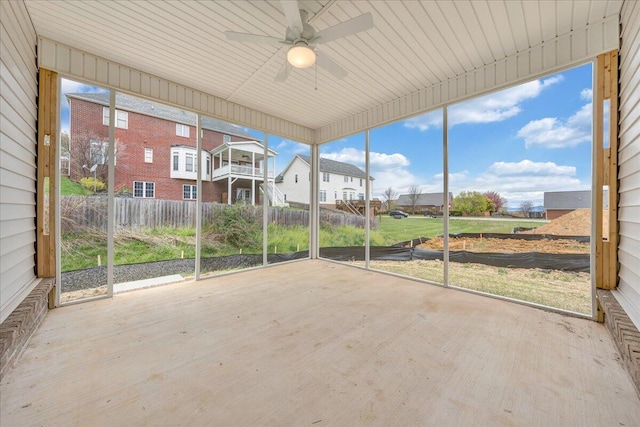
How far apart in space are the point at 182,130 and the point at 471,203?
15.1ft

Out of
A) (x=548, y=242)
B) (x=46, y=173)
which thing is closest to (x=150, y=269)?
(x=46, y=173)

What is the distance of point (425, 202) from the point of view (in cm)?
413

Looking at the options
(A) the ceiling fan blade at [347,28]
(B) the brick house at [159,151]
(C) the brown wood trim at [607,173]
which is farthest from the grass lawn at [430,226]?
(A) the ceiling fan blade at [347,28]

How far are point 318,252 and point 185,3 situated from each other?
483cm

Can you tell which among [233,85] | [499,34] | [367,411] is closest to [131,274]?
[233,85]

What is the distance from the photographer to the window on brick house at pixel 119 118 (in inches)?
127

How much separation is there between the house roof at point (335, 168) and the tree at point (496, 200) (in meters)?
2.12

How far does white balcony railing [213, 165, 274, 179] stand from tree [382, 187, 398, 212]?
2.34 meters

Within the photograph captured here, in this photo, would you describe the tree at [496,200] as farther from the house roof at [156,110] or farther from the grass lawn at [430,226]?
the house roof at [156,110]

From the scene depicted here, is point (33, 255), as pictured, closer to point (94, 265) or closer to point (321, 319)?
point (94, 265)

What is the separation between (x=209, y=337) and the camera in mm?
2211

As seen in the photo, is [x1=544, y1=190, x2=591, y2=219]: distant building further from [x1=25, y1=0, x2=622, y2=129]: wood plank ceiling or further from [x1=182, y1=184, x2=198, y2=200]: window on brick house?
[x1=182, y1=184, x2=198, y2=200]: window on brick house

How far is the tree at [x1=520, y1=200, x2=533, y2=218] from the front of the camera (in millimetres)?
3252

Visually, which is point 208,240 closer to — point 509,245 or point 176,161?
point 176,161
